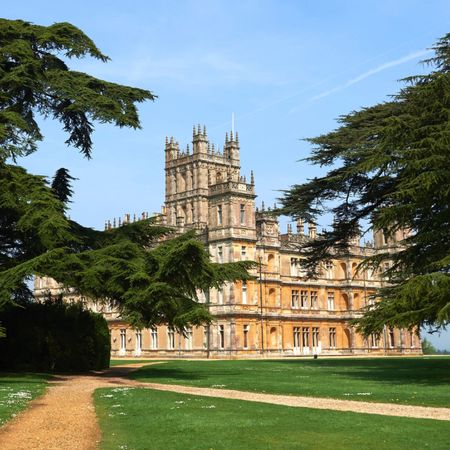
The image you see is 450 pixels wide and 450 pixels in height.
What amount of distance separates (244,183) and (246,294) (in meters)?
7.82

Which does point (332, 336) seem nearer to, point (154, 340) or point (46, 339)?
point (154, 340)

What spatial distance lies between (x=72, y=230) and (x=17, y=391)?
23.9 feet

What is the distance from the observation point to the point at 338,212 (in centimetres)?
2923

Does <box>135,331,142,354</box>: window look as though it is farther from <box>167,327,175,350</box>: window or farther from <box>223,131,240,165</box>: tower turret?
<box>223,131,240,165</box>: tower turret

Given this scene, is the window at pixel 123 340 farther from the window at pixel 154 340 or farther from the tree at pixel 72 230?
the tree at pixel 72 230

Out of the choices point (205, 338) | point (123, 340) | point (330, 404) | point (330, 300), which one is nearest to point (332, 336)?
point (330, 300)

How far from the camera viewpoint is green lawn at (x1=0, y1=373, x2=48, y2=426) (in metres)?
12.7

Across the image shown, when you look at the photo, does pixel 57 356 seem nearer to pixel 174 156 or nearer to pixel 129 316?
pixel 129 316

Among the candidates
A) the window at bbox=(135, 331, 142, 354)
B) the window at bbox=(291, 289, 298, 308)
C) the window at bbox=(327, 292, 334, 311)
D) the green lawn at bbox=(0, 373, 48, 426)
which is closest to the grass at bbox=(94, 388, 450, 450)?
the green lawn at bbox=(0, 373, 48, 426)

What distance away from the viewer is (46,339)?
2370 cm

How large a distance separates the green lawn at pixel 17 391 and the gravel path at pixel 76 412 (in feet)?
0.65

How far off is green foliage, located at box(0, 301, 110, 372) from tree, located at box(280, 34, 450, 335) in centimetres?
992

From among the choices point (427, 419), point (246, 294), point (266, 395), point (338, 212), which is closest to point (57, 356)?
point (266, 395)

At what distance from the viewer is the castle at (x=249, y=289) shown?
1970 inches
